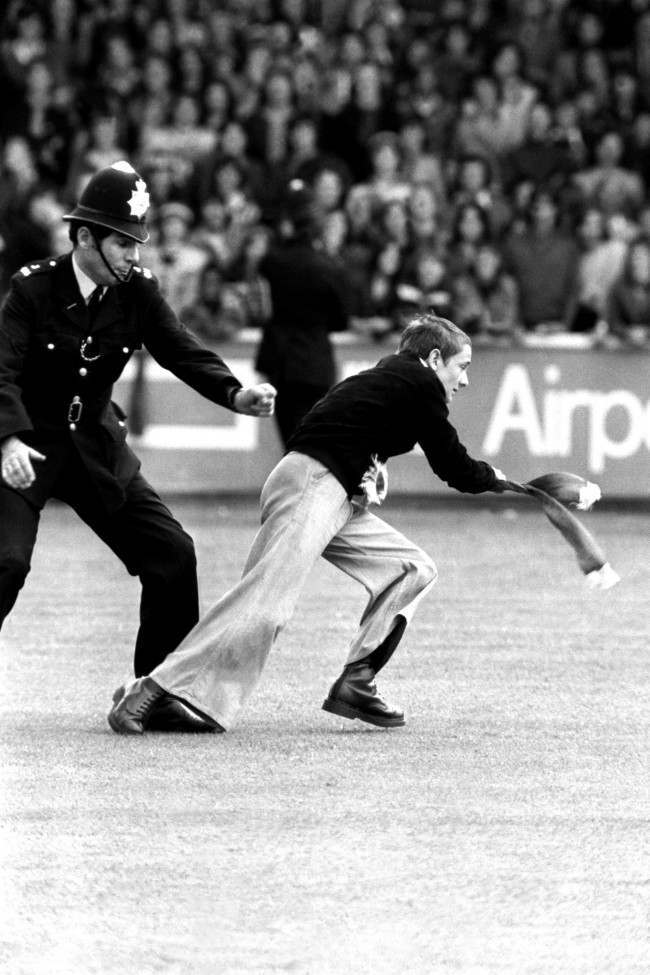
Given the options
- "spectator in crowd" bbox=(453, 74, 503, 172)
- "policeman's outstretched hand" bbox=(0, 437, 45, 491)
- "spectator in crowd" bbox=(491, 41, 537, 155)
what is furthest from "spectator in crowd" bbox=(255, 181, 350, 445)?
"policeman's outstretched hand" bbox=(0, 437, 45, 491)

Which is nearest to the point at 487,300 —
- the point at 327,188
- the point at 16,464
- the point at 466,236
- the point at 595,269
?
the point at 466,236

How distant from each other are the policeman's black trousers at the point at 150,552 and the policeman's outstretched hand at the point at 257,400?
2.05 feet

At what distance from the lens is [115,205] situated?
7062 millimetres

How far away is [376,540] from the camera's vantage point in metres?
7.55

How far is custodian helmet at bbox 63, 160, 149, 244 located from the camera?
706cm

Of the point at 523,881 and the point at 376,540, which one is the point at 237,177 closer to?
the point at 376,540

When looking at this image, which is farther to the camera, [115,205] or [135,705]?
[135,705]

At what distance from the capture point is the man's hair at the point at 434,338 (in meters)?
7.41

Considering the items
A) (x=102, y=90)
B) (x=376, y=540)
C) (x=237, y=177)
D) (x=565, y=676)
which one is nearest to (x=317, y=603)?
(x=565, y=676)

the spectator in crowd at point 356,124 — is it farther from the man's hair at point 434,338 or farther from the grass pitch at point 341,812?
the man's hair at point 434,338

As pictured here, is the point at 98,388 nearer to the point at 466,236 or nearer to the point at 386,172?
the point at 466,236

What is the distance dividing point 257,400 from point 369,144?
39.0 feet

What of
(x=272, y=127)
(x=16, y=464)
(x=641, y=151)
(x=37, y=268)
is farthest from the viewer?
(x=641, y=151)

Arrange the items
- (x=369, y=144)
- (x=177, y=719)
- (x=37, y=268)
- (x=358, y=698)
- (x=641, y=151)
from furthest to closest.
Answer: (x=641, y=151)
(x=369, y=144)
(x=358, y=698)
(x=177, y=719)
(x=37, y=268)
